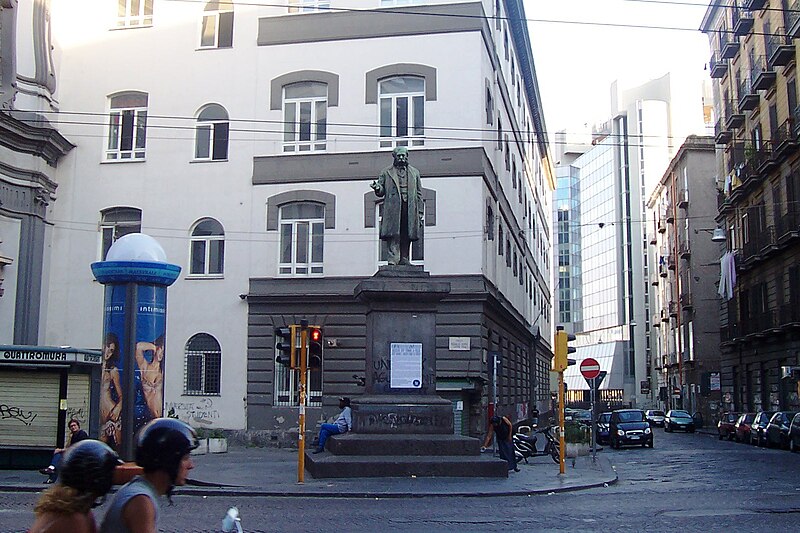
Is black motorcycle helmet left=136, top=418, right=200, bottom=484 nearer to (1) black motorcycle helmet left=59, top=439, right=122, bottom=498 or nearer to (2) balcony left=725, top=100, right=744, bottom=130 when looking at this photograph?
(1) black motorcycle helmet left=59, top=439, right=122, bottom=498

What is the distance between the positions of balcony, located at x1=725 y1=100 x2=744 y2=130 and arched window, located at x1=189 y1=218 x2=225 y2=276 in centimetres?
3076

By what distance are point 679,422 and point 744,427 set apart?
48.9 feet

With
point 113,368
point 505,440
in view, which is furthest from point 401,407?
point 113,368

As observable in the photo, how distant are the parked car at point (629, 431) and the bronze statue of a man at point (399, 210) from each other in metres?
19.0

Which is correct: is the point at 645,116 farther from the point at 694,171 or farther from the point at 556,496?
the point at 556,496

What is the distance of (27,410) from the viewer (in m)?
20.6

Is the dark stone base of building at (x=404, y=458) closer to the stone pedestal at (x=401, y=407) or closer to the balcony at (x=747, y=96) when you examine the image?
the stone pedestal at (x=401, y=407)

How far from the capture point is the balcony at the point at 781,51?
40906 millimetres

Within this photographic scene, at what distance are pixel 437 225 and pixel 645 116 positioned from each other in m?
90.5

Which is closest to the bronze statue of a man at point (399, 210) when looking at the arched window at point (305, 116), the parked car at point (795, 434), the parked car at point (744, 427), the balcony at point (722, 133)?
the arched window at point (305, 116)

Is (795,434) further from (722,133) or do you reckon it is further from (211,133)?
(722,133)

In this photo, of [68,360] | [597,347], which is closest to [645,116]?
[597,347]

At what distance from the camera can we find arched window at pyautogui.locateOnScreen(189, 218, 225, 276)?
3133cm

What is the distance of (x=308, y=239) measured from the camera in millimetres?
30844
